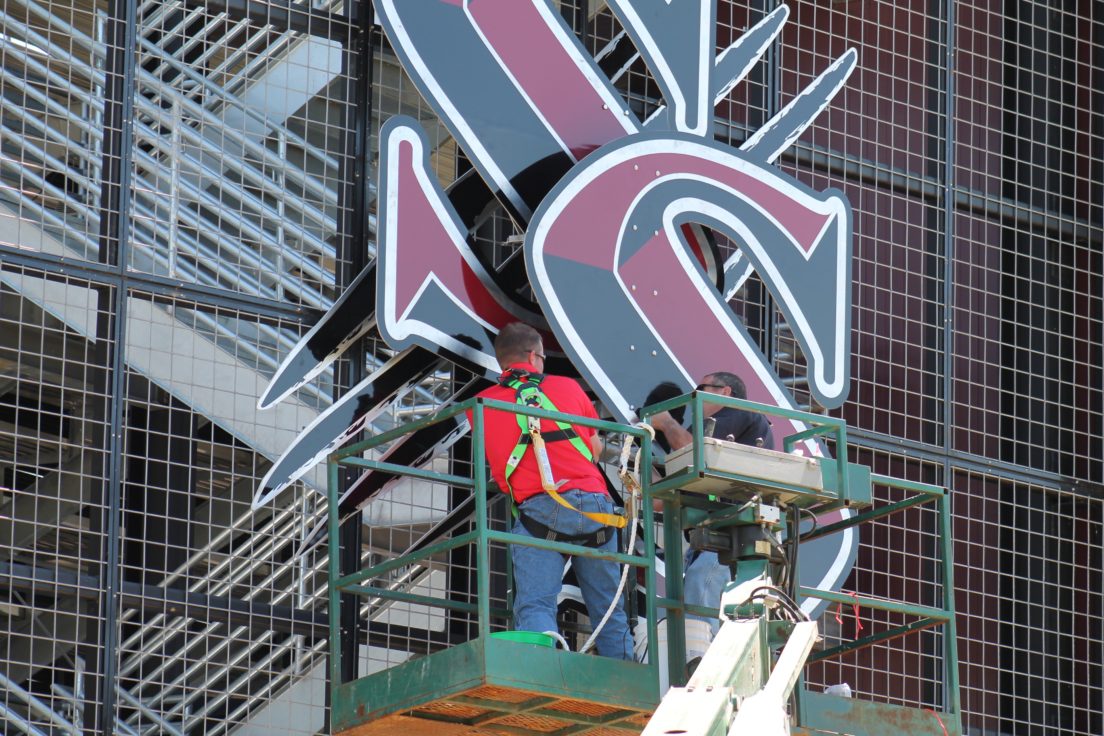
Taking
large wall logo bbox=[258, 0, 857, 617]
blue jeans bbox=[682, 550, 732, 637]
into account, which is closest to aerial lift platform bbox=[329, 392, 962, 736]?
blue jeans bbox=[682, 550, 732, 637]

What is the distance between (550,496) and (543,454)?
0.22 metres

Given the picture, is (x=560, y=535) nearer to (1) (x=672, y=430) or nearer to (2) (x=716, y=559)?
(2) (x=716, y=559)

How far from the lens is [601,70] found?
47.2ft

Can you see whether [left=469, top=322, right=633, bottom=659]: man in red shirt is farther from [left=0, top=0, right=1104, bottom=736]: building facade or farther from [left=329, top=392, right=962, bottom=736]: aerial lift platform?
[left=0, top=0, right=1104, bottom=736]: building facade

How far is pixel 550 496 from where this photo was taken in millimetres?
11641

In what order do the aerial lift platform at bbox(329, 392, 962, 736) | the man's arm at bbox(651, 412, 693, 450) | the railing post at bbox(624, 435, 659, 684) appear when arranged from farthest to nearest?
1. the man's arm at bbox(651, 412, 693, 450)
2. the railing post at bbox(624, 435, 659, 684)
3. the aerial lift platform at bbox(329, 392, 962, 736)

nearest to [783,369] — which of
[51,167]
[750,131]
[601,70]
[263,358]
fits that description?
[750,131]

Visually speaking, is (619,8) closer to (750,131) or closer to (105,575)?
(750,131)

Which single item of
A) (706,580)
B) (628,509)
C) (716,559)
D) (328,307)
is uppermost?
(328,307)

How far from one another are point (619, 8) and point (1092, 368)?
194 inches

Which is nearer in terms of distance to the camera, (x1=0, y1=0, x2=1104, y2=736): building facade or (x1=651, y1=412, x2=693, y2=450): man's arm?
(x1=651, y1=412, x2=693, y2=450): man's arm

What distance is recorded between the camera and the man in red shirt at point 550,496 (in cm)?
1162

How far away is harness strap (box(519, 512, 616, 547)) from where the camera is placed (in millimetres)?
11617

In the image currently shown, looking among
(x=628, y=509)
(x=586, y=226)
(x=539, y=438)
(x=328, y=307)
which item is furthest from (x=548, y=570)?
(x=328, y=307)
